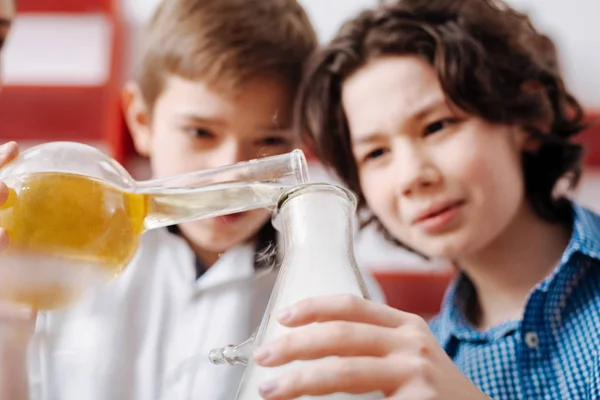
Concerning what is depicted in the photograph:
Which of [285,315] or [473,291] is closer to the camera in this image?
[285,315]

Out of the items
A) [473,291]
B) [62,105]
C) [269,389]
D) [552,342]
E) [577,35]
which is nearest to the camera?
[269,389]

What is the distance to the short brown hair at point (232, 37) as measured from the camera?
45cm

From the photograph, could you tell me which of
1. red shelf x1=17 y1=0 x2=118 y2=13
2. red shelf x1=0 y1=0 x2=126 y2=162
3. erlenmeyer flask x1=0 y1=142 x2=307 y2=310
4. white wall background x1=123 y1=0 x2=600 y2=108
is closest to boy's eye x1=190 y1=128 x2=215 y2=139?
erlenmeyer flask x1=0 y1=142 x2=307 y2=310

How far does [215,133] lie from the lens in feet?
1.26

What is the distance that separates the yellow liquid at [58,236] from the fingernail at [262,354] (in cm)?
8

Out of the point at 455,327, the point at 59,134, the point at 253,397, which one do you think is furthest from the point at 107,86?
the point at 253,397

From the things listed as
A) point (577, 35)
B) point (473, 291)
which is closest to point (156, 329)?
point (473, 291)

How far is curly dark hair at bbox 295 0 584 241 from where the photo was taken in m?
0.51

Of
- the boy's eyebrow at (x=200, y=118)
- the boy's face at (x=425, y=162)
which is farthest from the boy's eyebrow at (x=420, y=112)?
the boy's eyebrow at (x=200, y=118)

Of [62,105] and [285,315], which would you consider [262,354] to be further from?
[62,105]

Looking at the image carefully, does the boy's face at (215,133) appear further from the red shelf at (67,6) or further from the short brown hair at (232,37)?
the red shelf at (67,6)

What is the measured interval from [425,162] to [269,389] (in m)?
0.27

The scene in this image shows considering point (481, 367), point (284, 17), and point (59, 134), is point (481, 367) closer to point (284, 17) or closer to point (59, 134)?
point (284, 17)

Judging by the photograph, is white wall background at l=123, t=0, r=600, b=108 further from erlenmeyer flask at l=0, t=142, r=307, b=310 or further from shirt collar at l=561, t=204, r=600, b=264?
erlenmeyer flask at l=0, t=142, r=307, b=310
